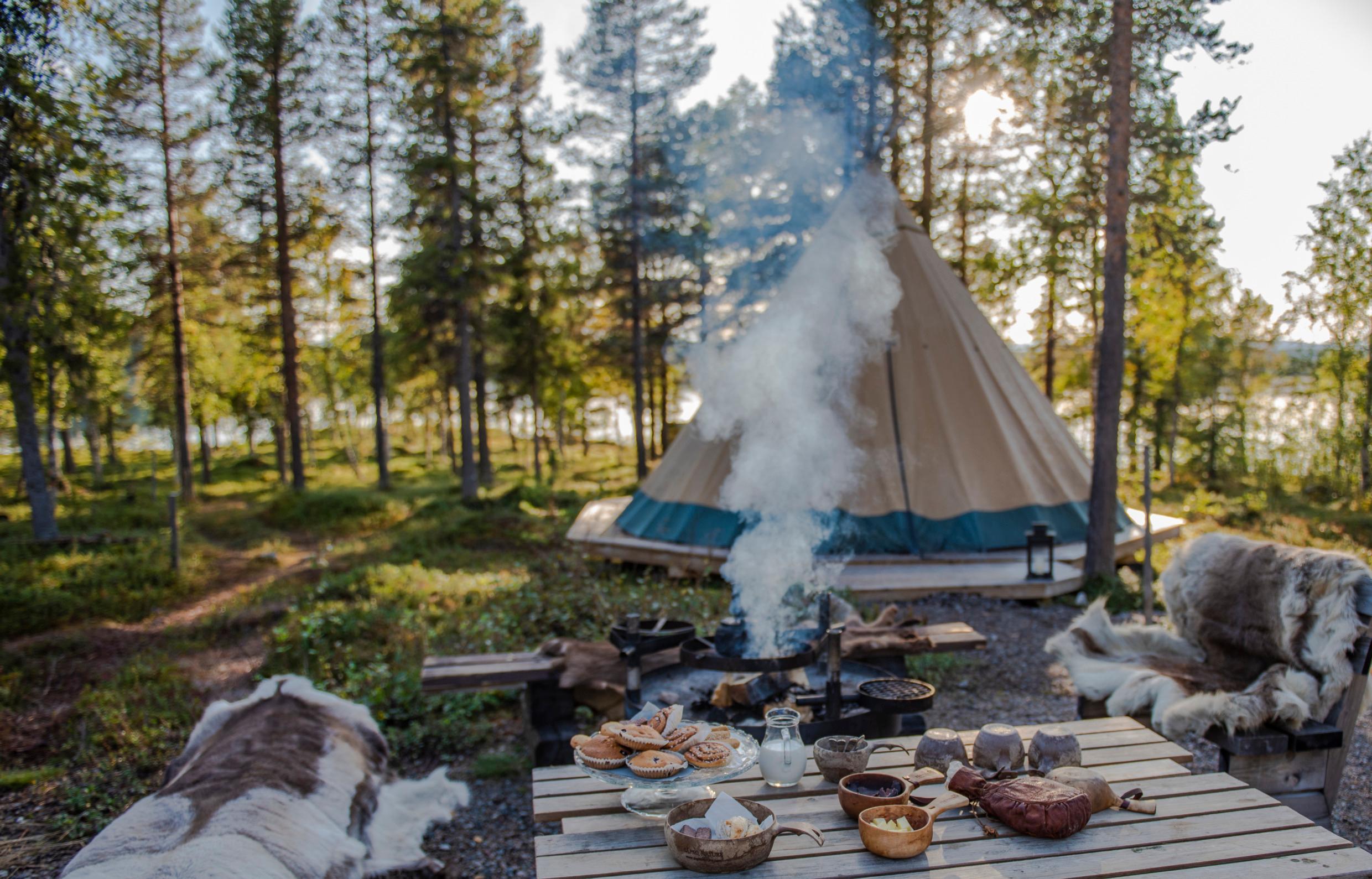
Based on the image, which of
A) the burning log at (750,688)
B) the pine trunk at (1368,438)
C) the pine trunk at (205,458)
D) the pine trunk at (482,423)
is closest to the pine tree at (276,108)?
the pine trunk at (482,423)

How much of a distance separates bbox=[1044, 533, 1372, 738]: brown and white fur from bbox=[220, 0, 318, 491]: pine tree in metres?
14.1

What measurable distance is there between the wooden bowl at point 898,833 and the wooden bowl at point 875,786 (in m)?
0.03

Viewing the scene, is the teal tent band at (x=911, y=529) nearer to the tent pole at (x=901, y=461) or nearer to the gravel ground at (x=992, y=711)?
the tent pole at (x=901, y=461)

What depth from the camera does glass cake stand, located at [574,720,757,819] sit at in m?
2.17

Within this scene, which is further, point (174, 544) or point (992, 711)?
point (174, 544)

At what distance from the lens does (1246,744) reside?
3031mm

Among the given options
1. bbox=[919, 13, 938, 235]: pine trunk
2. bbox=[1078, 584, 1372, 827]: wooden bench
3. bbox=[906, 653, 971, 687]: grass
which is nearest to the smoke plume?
bbox=[906, 653, 971, 687]: grass

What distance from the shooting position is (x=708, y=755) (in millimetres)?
2242

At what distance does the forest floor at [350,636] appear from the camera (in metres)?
3.87

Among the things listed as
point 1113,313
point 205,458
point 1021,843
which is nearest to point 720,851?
point 1021,843

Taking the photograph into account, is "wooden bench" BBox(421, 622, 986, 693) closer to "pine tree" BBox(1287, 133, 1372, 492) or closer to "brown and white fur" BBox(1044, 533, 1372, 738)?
"brown and white fur" BBox(1044, 533, 1372, 738)

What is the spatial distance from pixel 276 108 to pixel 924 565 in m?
14.3

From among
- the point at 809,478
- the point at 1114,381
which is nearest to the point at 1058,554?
the point at 1114,381

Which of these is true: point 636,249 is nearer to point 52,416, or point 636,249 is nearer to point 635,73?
point 635,73
